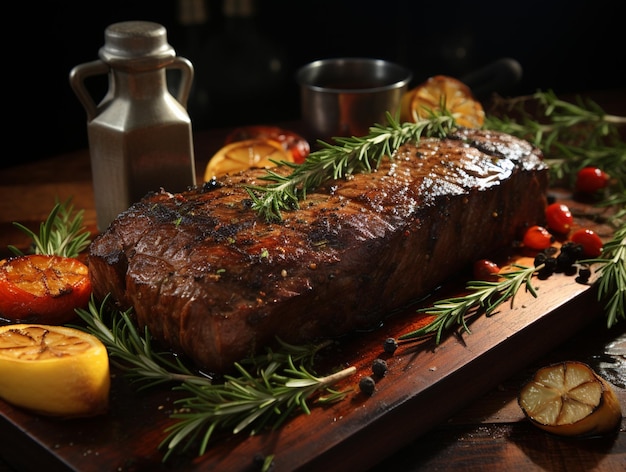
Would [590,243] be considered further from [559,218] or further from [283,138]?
[283,138]

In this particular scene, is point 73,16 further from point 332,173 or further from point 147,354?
point 147,354

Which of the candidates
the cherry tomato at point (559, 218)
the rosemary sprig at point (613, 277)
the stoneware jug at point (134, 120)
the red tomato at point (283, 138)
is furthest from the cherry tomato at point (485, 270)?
the stoneware jug at point (134, 120)

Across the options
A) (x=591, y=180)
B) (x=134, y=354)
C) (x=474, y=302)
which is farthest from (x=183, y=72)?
(x=591, y=180)

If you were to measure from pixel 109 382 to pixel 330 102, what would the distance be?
2070mm

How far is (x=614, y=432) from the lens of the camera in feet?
7.52

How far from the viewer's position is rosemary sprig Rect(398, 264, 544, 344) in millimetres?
2518

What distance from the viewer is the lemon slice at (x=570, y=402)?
223cm

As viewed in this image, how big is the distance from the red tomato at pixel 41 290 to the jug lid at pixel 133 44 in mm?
809

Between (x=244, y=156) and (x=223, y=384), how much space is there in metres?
1.54

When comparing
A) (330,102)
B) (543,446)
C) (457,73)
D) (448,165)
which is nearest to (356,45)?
(457,73)

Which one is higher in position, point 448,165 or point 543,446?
point 448,165

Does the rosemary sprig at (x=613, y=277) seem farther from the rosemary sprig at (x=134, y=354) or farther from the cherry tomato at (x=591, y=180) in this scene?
the rosemary sprig at (x=134, y=354)

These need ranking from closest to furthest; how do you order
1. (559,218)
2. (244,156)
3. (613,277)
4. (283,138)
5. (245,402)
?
(245,402) → (613,277) → (559,218) → (244,156) → (283,138)

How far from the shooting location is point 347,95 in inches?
151
